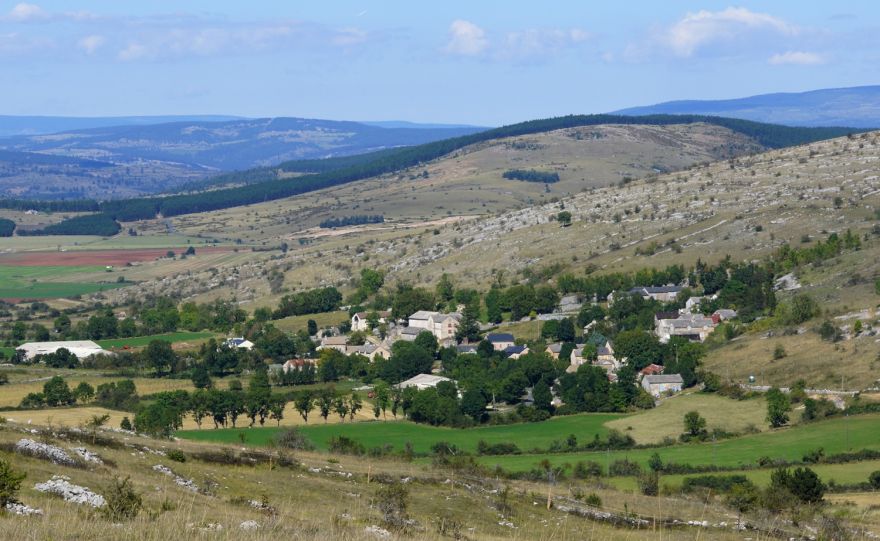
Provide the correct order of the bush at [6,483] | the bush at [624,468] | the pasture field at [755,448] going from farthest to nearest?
1. the pasture field at [755,448]
2. the bush at [624,468]
3. the bush at [6,483]

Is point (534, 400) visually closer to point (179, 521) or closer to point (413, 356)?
point (413, 356)

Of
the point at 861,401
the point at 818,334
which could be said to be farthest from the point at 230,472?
the point at 818,334

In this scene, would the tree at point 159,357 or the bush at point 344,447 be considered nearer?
the bush at point 344,447

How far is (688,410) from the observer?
241ft

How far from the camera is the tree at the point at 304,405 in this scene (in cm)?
7744

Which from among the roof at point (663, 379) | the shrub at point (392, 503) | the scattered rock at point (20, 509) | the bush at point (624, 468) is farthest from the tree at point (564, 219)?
the scattered rock at point (20, 509)

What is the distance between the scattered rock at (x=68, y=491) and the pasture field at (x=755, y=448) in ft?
104

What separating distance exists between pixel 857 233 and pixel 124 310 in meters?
80.7

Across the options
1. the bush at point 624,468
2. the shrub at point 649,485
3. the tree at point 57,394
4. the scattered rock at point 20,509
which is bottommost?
the tree at point 57,394

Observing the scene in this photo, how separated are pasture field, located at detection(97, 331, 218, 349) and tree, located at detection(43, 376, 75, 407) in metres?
30.3

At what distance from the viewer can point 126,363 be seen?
10031 cm

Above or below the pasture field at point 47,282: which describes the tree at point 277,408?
above

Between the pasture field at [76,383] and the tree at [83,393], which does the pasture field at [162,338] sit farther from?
the tree at [83,393]

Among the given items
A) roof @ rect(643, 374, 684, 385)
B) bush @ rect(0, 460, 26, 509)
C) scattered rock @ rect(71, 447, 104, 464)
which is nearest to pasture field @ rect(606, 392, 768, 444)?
roof @ rect(643, 374, 684, 385)
